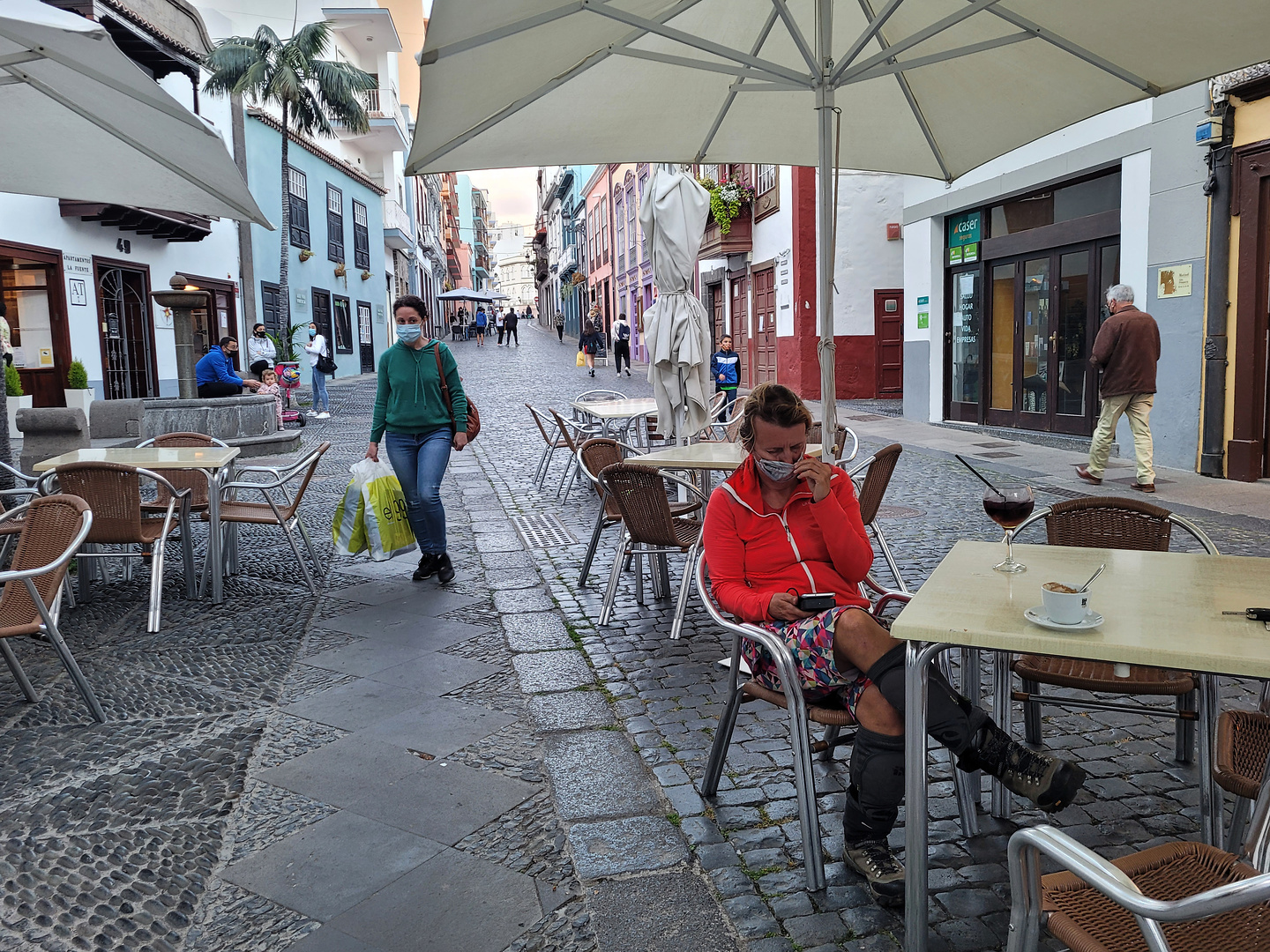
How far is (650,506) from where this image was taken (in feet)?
15.9

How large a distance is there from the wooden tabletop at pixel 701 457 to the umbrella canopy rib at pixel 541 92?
177 centimetres

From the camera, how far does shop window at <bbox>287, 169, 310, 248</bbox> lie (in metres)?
25.5

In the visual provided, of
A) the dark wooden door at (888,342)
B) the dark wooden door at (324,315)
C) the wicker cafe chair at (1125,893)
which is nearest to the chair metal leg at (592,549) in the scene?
the wicker cafe chair at (1125,893)

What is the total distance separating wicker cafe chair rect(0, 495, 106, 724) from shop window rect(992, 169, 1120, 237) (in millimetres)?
10975

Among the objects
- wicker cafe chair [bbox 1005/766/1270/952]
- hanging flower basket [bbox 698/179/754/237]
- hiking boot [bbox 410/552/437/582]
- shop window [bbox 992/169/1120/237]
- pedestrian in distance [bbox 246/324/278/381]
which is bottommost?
hiking boot [bbox 410/552/437/582]

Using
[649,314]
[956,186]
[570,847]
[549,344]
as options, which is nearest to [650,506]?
[570,847]

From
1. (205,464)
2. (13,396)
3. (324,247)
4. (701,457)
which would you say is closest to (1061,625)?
(701,457)

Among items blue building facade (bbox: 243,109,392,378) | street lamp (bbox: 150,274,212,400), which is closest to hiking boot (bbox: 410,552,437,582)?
street lamp (bbox: 150,274,212,400)

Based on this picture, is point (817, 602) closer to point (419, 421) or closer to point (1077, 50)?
point (1077, 50)

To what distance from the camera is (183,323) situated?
1360 centimetres

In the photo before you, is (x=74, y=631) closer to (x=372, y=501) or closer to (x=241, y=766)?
(x=372, y=501)

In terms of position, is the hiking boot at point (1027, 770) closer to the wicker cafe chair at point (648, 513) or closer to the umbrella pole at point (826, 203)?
the umbrella pole at point (826, 203)

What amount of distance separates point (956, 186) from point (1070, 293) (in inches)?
113

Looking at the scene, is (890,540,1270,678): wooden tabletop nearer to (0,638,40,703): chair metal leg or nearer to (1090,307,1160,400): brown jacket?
(0,638,40,703): chair metal leg
